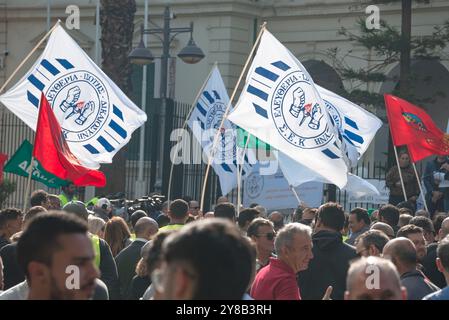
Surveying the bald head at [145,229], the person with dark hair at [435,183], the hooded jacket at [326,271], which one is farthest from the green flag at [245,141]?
the hooded jacket at [326,271]

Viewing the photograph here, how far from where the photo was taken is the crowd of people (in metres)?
3.75

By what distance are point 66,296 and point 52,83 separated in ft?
32.0

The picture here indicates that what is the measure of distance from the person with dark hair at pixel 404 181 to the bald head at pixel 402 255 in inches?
395

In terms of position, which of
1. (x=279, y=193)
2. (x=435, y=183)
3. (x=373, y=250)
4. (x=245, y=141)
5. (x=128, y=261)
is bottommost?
(x=128, y=261)

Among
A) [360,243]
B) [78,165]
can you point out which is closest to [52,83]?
[78,165]

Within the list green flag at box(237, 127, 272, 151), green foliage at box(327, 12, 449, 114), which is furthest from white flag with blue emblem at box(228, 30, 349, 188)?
green foliage at box(327, 12, 449, 114)

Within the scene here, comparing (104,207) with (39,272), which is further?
(104,207)

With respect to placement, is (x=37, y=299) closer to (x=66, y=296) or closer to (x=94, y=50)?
(x=66, y=296)

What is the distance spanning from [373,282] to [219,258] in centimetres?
121

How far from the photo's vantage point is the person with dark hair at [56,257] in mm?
4324

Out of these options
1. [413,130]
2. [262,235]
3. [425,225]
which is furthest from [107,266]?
[413,130]

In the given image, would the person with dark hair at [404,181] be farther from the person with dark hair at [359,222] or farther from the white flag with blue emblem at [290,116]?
the person with dark hair at [359,222]

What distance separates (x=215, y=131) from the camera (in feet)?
59.9

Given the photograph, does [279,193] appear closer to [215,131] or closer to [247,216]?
[215,131]
